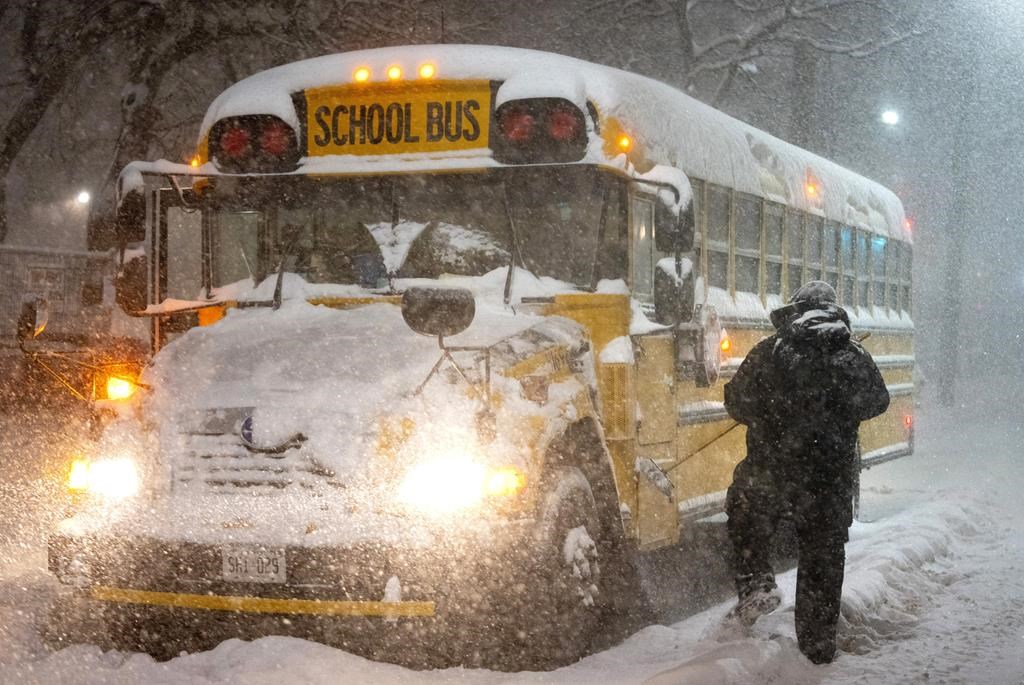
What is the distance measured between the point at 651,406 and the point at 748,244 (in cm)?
210

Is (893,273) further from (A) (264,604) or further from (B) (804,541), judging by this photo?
(A) (264,604)

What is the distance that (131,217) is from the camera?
7.09 metres

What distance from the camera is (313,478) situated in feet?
17.2

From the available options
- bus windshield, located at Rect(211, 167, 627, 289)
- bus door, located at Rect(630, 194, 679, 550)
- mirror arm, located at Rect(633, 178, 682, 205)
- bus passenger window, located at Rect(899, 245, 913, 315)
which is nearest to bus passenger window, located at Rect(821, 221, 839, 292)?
bus passenger window, located at Rect(899, 245, 913, 315)

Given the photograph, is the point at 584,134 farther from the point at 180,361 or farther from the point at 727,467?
the point at 727,467

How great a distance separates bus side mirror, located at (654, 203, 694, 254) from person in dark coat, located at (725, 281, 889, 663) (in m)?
0.53

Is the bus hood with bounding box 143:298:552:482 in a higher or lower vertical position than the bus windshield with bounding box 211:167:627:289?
lower

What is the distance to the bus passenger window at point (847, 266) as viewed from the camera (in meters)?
11.1

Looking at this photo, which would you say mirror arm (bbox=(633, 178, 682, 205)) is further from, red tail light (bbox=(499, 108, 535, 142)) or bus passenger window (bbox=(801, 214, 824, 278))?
bus passenger window (bbox=(801, 214, 824, 278))

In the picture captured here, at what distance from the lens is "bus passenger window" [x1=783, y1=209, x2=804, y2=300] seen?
9.75 m

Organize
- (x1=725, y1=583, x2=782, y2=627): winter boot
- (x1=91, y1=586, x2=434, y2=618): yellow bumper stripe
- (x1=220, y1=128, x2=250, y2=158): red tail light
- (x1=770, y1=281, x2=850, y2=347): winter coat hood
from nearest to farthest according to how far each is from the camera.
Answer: (x1=91, y1=586, x2=434, y2=618): yellow bumper stripe
(x1=770, y1=281, x2=850, y2=347): winter coat hood
(x1=725, y1=583, x2=782, y2=627): winter boot
(x1=220, y1=128, x2=250, y2=158): red tail light

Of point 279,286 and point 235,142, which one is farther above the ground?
point 235,142

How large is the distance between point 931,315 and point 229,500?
45.1 meters

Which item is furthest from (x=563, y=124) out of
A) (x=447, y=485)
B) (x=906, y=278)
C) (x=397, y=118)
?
(x=906, y=278)
